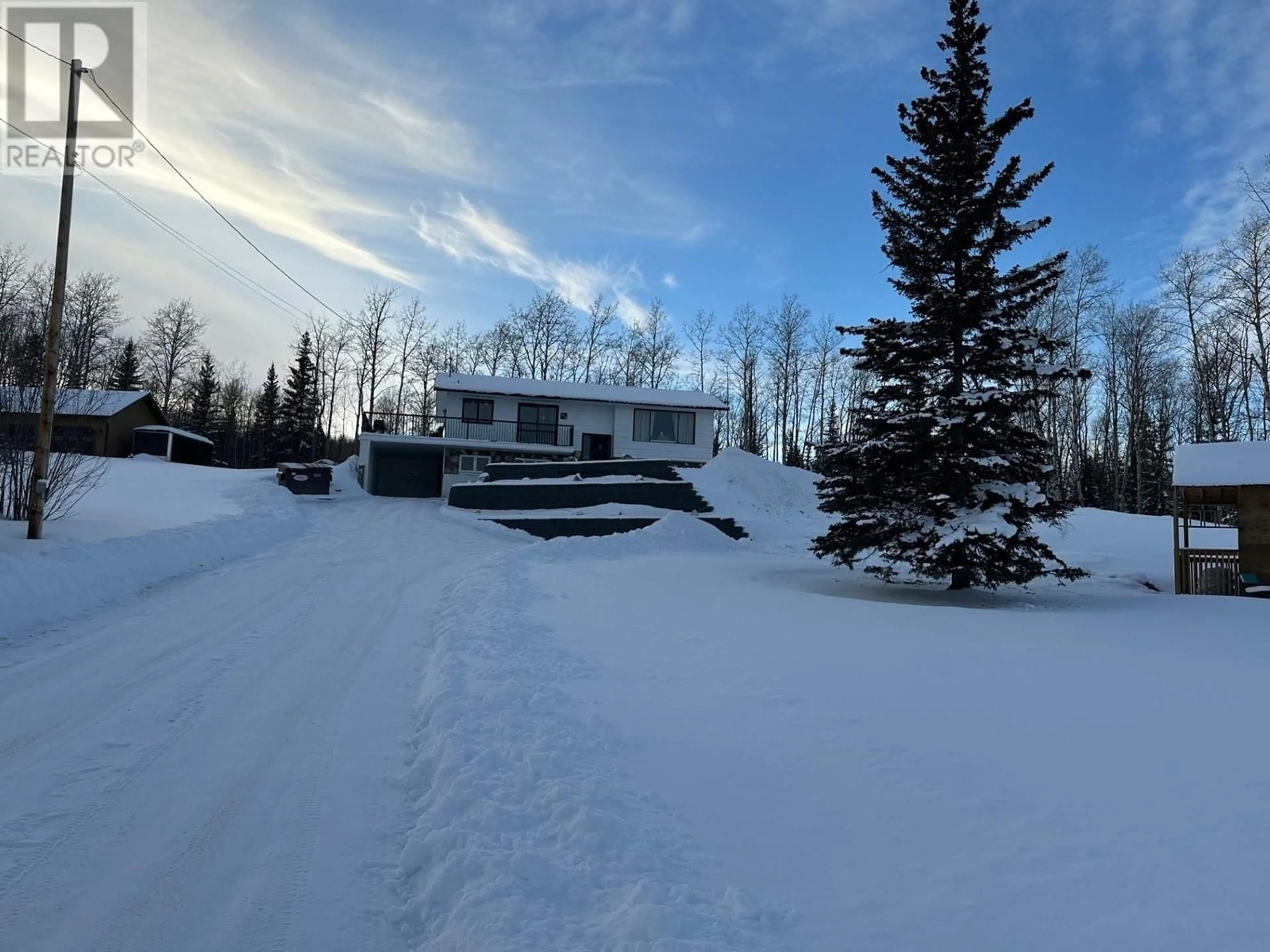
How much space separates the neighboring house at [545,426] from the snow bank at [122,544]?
35.1 ft

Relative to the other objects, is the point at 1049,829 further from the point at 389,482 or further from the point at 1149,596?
the point at 389,482

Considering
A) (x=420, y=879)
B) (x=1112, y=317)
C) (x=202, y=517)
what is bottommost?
(x=420, y=879)

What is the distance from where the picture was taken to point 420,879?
10.1 ft

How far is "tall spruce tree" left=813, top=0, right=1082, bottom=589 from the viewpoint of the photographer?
11.5m

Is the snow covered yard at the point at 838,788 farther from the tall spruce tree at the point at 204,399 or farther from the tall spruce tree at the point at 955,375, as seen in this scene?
the tall spruce tree at the point at 204,399

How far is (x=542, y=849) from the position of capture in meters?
3.28

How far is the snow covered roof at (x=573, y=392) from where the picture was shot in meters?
32.6

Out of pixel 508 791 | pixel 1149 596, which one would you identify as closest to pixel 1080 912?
pixel 508 791

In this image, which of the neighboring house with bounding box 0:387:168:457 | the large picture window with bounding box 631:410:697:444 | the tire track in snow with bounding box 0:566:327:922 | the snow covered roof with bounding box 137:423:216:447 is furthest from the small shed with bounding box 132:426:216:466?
the tire track in snow with bounding box 0:566:327:922

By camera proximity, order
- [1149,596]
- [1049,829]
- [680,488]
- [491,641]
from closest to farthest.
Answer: [1049,829]
[491,641]
[1149,596]
[680,488]

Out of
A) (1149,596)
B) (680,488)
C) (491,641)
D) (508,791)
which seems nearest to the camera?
(508,791)

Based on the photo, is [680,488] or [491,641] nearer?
[491,641]

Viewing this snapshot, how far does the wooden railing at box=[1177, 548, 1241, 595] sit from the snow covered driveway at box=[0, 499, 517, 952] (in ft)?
47.7

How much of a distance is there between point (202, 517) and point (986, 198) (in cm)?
1739
